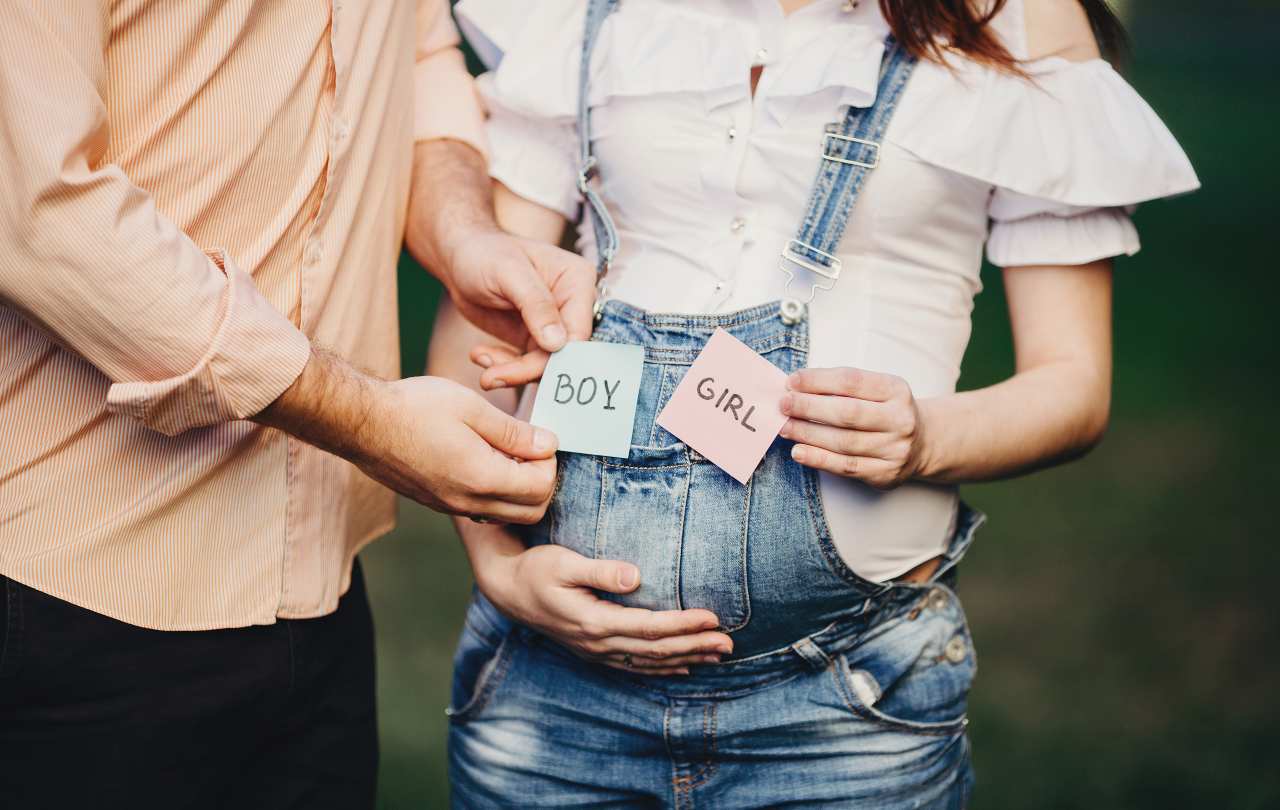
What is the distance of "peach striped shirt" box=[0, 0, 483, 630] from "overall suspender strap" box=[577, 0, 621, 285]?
237mm

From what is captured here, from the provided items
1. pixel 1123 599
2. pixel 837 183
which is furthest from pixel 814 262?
pixel 1123 599

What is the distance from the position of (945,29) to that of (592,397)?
23.6 inches

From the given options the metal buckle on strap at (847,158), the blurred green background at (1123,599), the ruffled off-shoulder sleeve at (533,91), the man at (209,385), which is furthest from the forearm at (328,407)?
the blurred green background at (1123,599)

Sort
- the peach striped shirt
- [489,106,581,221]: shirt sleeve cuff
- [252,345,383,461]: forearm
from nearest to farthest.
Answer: the peach striped shirt < [252,345,383,461]: forearm < [489,106,581,221]: shirt sleeve cuff

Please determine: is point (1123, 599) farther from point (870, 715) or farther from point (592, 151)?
point (592, 151)

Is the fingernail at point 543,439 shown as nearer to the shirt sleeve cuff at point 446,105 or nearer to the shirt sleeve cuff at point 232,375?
the shirt sleeve cuff at point 232,375

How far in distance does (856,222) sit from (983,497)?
10.8 ft

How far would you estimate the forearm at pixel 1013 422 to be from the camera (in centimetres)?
137

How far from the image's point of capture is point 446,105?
64.7 inches

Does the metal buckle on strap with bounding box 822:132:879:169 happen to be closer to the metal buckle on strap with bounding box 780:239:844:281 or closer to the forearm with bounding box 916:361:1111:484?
the metal buckle on strap with bounding box 780:239:844:281

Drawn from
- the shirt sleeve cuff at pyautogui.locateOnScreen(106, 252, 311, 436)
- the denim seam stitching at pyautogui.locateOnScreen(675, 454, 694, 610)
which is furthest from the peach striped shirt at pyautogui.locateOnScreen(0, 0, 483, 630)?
the denim seam stitching at pyautogui.locateOnScreen(675, 454, 694, 610)

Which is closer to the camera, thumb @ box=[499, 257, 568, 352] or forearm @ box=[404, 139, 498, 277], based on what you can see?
thumb @ box=[499, 257, 568, 352]

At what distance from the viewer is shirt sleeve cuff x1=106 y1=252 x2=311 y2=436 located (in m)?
1.16

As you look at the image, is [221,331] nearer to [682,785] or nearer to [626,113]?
[626,113]
